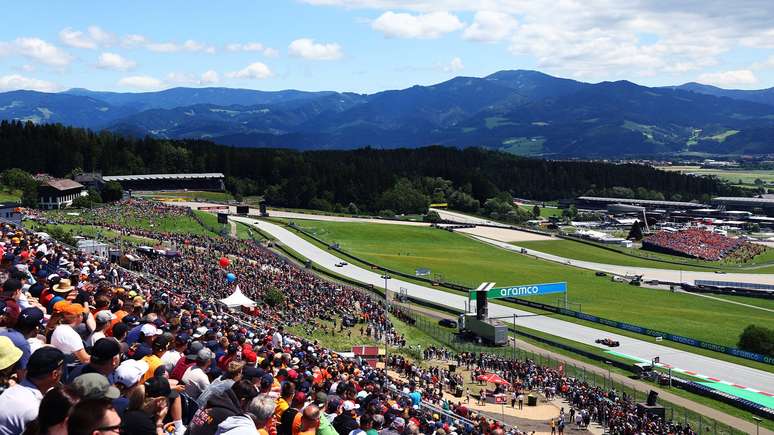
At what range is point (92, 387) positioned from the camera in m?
5.96

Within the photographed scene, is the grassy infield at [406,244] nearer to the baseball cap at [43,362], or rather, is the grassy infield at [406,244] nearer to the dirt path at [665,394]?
the dirt path at [665,394]

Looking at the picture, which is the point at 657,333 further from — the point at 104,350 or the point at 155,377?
the point at 104,350

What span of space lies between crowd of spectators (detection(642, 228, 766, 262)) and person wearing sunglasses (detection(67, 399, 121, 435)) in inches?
4353

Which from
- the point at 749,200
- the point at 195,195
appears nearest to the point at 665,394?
the point at 195,195

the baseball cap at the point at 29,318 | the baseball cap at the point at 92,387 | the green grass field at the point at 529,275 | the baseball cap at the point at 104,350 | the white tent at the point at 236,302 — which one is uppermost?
the baseball cap at the point at 92,387

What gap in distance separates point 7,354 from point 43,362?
0.70 m

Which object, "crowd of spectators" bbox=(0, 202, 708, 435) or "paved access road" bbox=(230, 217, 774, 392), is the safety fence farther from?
"paved access road" bbox=(230, 217, 774, 392)

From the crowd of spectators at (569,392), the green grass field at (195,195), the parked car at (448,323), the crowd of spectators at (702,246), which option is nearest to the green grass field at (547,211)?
the crowd of spectators at (702,246)

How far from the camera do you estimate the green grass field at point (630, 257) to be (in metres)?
96.4

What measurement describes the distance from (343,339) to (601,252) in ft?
249

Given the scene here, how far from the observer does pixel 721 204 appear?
181625 millimetres

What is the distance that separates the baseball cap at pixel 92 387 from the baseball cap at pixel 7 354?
6.35 ft

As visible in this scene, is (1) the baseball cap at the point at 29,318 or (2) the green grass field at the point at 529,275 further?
(2) the green grass field at the point at 529,275

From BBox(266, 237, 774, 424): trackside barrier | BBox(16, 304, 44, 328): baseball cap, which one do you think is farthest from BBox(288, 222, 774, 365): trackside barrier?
BBox(16, 304, 44, 328): baseball cap
